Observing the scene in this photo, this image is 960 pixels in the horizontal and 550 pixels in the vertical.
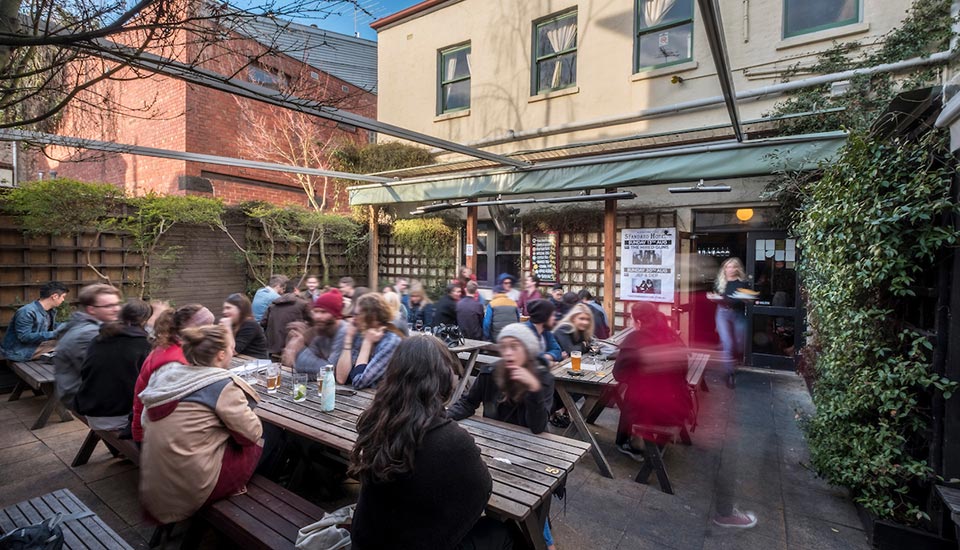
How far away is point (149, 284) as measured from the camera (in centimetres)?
810

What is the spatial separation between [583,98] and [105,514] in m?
8.74

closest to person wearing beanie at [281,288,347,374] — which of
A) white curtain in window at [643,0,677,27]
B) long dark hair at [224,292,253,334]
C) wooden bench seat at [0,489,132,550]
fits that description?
long dark hair at [224,292,253,334]

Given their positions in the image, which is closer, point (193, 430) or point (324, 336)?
point (193, 430)

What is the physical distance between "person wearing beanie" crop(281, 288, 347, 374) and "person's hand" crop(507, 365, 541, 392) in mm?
1640

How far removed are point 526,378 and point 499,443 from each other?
404 millimetres

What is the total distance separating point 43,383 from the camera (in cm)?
455

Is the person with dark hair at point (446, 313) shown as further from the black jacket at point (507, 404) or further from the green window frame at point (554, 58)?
the green window frame at point (554, 58)

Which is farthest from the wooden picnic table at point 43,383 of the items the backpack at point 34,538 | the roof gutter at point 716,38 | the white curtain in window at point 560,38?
the white curtain in window at point 560,38

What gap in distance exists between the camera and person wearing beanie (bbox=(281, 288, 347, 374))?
12.3ft

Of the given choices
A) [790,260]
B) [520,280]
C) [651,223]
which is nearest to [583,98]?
[651,223]

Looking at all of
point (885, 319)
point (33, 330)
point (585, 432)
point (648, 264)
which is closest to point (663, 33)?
point (648, 264)

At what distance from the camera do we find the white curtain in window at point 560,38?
8.98 metres

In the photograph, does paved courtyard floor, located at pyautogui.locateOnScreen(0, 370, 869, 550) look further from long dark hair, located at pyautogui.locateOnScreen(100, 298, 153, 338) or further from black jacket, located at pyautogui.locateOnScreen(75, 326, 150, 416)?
long dark hair, located at pyautogui.locateOnScreen(100, 298, 153, 338)

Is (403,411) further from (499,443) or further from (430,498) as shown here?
(499,443)
